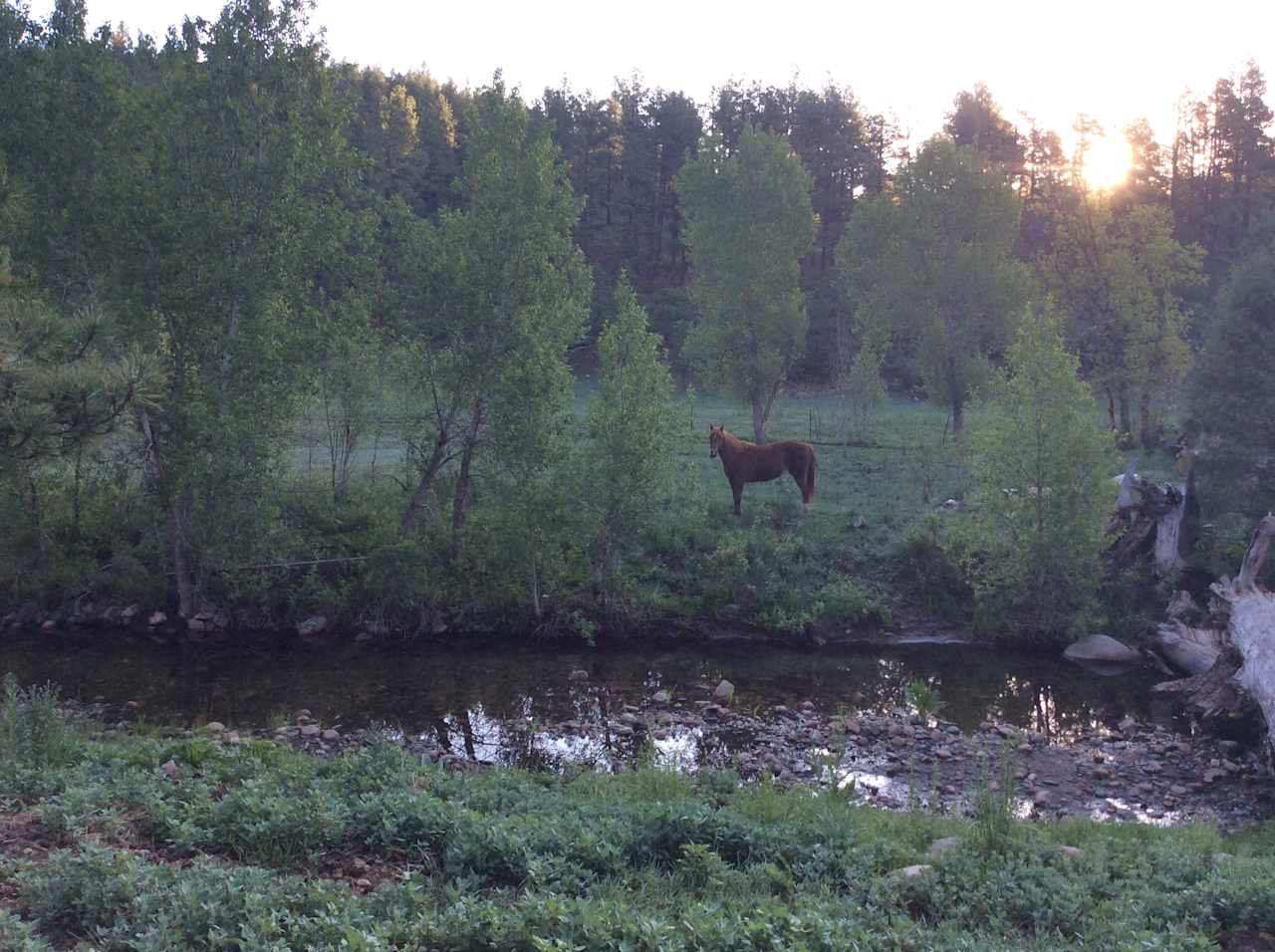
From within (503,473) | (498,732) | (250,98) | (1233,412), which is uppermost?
(250,98)

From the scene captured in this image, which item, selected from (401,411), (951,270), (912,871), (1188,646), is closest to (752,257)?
(951,270)

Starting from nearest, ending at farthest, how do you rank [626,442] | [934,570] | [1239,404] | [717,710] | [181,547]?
1. [717,710]
2. [626,442]
3. [181,547]
4. [934,570]
5. [1239,404]

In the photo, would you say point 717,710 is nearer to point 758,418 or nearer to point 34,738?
point 34,738

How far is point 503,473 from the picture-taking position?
825 inches

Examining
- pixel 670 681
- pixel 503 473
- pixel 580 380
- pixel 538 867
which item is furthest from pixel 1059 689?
pixel 580 380

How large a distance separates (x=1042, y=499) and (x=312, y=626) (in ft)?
46.5

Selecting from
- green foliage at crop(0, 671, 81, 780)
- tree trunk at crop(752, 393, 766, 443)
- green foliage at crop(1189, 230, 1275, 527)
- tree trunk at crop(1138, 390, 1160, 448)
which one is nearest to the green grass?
green foliage at crop(0, 671, 81, 780)

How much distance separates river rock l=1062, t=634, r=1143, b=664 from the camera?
1870cm

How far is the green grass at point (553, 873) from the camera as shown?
18.6ft

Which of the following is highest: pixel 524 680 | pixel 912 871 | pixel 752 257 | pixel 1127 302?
pixel 752 257

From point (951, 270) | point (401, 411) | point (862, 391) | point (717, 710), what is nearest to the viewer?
point (717, 710)

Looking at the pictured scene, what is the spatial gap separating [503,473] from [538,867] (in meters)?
14.7

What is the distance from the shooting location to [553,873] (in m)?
6.70

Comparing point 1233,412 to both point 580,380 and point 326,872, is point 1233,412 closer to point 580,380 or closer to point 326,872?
point 326,872
